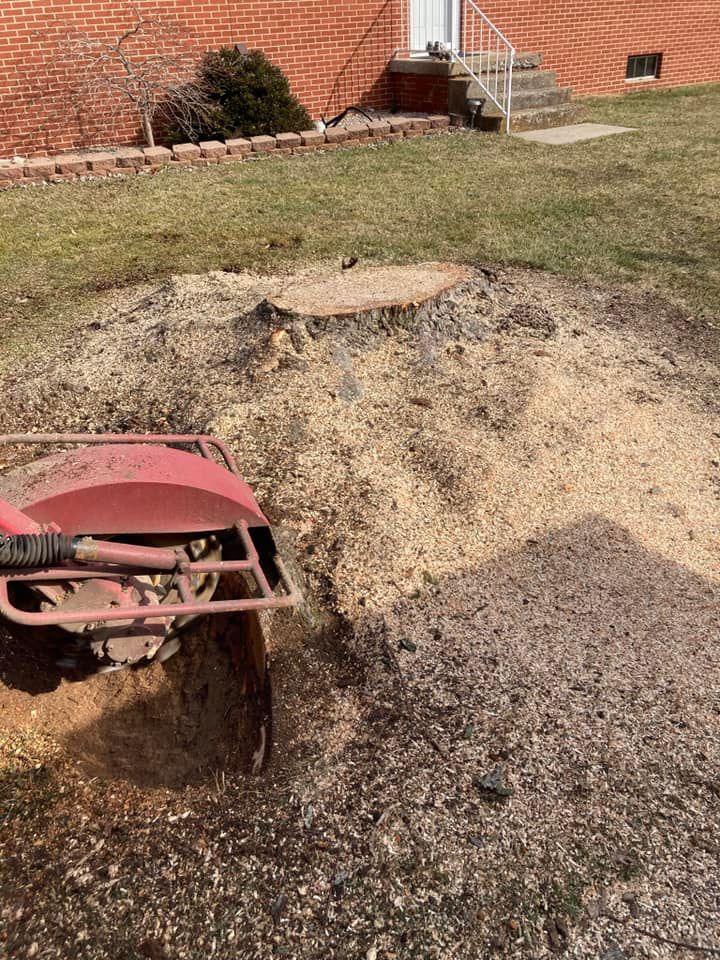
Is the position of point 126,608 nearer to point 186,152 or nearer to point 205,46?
point 186,152

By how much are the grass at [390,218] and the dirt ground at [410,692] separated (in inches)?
68.1

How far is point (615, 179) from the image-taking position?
860 cm

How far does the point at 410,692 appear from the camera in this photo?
98.2 inches

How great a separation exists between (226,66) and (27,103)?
2.41 m

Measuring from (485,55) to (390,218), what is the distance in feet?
19.8

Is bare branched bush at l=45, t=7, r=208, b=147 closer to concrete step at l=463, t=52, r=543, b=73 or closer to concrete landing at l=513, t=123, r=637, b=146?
concrete step at l=463, t=52, r=543, b=73

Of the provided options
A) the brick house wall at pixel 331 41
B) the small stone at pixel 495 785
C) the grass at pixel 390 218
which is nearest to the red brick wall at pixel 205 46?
the brick house wall at pixel 331 41

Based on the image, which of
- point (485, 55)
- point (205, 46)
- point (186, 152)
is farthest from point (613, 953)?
point (485, 55)

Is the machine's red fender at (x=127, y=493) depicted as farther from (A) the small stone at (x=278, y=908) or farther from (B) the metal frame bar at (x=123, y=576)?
(A) the small stone at (x=278, y=908)

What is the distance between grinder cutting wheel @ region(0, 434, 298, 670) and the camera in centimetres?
199

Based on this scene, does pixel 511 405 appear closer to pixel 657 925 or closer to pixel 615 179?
pixel 657 925

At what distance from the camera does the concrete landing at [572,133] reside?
10.5 m

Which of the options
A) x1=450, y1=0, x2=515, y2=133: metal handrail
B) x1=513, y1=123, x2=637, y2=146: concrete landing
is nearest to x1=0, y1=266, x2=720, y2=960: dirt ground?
x1=513, y1=123, x2=637, y2=146: concrete landing

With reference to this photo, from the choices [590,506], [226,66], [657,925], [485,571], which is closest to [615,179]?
[226,66]
